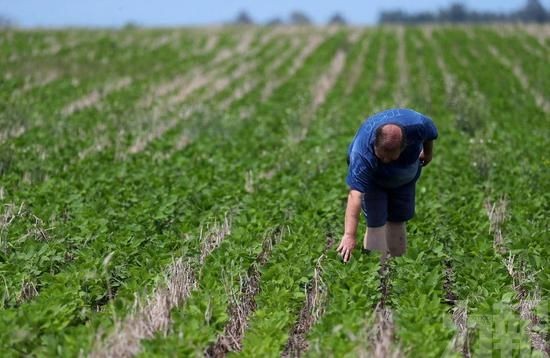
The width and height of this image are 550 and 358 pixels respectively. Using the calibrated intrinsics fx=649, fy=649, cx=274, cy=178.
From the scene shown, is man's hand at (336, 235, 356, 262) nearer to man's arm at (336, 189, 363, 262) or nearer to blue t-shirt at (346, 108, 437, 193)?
man's arm at (336, 189, 363, 262)

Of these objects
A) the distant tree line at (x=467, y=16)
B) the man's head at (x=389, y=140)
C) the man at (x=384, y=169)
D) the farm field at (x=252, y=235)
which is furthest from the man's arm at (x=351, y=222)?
the distant tree line at (x=467, y=16)

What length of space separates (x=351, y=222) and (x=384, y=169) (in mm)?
447

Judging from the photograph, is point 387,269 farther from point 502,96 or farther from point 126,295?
point 502,96

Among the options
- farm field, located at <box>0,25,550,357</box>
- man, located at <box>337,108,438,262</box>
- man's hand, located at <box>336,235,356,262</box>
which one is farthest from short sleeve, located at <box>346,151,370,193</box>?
farm field, located at <box>0,25,550,357</box>

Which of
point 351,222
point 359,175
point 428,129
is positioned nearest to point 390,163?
point 359,175

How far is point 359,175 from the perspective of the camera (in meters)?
4.59

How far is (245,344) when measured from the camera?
3.71 metres

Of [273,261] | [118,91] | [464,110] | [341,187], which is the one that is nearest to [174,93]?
[118,91]

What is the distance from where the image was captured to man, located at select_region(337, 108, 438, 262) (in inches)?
165

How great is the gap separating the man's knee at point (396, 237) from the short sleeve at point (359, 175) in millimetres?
704

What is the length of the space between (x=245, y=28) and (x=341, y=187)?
30.3 meters

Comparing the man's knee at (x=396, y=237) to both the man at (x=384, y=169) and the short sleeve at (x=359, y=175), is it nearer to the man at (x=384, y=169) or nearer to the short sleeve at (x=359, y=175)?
the man at (x=384, y=169)

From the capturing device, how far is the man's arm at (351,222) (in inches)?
178

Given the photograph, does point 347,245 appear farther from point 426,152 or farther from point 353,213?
point 426,152
